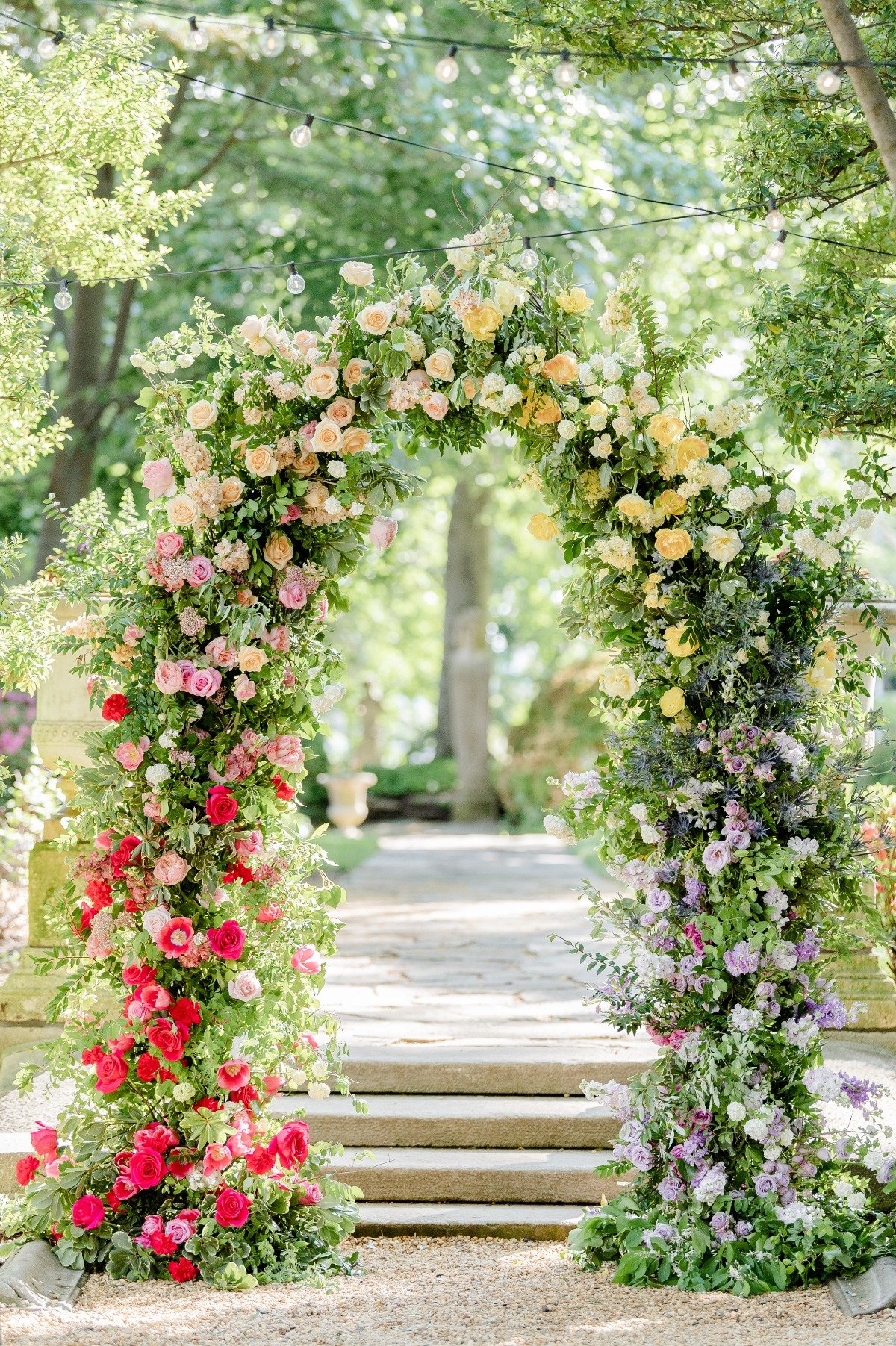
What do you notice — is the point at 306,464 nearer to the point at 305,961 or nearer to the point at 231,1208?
the point at 305,961

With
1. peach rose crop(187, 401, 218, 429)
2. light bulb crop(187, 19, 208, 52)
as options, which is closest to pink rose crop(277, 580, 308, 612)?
peach rose crop(187, 401, 218, 429)

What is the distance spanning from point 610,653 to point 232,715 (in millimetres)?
→ 1187

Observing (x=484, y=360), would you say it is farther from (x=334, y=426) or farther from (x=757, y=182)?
(x=757, y=182)

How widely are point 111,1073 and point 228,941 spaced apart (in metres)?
0.49

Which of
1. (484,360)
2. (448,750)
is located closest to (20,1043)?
(484,360)

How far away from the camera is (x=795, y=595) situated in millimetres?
3727

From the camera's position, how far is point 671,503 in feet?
12.0

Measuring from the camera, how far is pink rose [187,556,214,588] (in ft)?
11.9

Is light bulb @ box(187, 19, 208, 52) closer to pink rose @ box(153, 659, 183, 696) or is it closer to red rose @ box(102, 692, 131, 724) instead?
pink rose @ box(153, 659, 183, 696)

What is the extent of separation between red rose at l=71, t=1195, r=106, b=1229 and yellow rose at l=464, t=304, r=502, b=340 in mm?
2702

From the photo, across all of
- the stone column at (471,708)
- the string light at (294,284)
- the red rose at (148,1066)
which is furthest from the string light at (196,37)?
the stone column at (471,708)

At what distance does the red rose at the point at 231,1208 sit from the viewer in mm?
3527

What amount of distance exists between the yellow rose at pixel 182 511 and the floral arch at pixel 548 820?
0.02 meters

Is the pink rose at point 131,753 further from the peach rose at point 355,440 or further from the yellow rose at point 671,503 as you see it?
the yellow rose at point 671,503
